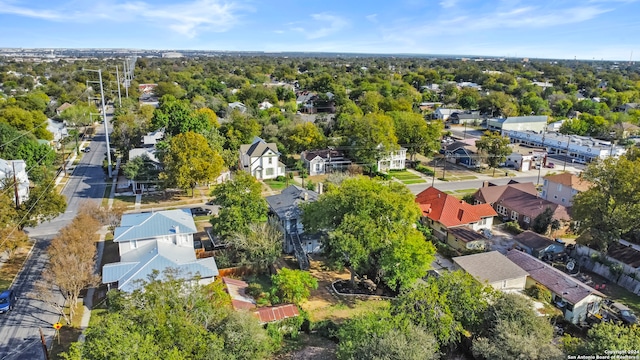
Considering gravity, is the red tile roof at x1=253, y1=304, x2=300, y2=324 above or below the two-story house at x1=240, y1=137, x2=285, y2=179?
below

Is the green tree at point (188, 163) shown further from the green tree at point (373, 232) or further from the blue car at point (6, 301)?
the blue car at point (6, 301)

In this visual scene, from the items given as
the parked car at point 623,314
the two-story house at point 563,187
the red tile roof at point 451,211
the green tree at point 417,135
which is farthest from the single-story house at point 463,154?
the parked car at point 623,314

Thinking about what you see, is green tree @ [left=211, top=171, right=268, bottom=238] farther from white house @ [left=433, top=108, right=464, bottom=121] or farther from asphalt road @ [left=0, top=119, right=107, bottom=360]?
white house @ [left=433, top=108, right=464, bottom=121]

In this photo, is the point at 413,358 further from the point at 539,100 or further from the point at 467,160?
the point at 539,100

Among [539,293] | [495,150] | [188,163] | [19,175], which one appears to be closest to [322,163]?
[188,163]

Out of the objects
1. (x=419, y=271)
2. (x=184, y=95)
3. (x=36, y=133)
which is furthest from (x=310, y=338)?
(x=184, y=95)

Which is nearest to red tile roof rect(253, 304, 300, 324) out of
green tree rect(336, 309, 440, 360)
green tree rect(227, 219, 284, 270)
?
green tree rect(336, 309, 440, 360)

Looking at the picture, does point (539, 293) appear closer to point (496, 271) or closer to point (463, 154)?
point (496, 271)
